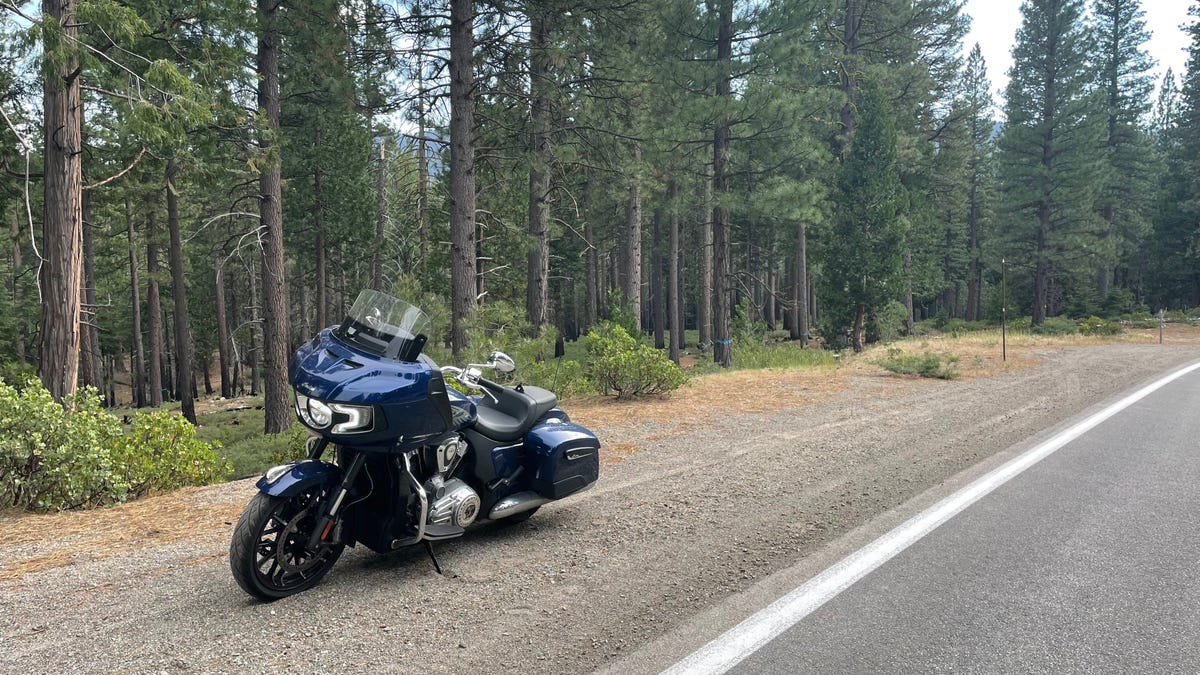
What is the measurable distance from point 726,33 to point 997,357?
10.8 meters

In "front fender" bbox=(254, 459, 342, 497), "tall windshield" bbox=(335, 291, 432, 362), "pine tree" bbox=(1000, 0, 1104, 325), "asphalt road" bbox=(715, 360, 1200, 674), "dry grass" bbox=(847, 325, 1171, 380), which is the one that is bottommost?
"asphalt road" bbox=(715, 360, 1200, 674)

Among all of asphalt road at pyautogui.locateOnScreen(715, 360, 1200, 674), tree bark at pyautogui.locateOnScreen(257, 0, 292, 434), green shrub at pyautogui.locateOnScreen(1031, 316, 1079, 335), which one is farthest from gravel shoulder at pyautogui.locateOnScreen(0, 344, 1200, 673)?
green shrub at pyautogui.locateOnScreen(1031, 316, 1079, 335)

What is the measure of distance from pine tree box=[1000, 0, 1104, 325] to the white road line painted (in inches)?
1303

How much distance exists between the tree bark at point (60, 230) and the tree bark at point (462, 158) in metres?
5.02

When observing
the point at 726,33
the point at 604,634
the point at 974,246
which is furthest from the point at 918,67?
the point at 604,634

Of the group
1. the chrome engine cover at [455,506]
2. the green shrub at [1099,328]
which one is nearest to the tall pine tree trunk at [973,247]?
the green shrub at [1099,328]

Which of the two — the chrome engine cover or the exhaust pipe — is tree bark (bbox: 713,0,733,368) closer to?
the exhaust pipe

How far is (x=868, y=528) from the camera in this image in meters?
4.61

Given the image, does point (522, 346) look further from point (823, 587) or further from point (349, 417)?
point (823, 587)

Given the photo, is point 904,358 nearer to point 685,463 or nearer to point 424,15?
point 685,463

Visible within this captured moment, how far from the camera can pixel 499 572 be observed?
3.92 m

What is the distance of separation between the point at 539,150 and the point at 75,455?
430 inches

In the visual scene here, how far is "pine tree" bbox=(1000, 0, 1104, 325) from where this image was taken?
33.0 metres

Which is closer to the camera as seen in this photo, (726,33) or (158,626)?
(158,626)
